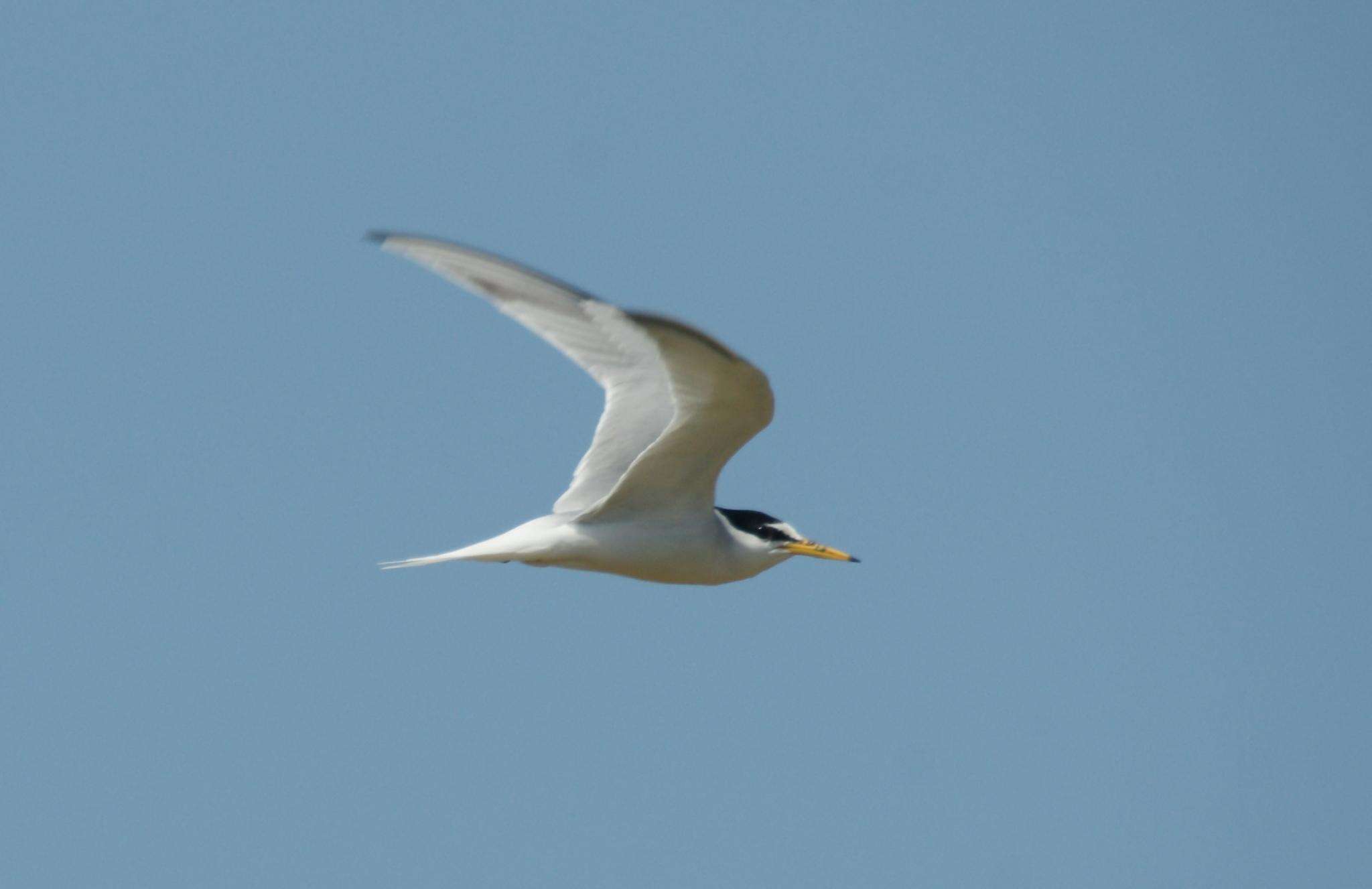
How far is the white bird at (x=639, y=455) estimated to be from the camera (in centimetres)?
1067

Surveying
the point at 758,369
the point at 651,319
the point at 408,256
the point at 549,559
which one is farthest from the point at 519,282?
the point at 651,319

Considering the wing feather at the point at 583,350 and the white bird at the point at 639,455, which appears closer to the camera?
the white bird at the point at 639,455

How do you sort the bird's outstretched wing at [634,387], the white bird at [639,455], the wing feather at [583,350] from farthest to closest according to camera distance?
the wing feather at [583,350], the white bird at [639,455], the bird's outstretched wing at [634,387]

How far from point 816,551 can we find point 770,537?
37 cm

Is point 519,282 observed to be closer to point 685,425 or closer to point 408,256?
point 408,256

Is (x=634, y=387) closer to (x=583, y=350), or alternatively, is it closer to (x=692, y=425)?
(x=583, y=350)

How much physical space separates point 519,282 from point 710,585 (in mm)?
2359

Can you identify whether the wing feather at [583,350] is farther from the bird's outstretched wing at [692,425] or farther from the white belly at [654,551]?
the bird's outstretched wing at [692,425]

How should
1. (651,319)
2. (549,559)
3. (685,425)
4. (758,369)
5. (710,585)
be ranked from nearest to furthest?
1. (651,319)
2. (758,369)
3. (685,425)
4. (549,559)
5. (710,585)

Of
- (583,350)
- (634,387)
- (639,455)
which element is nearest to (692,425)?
(639,455)

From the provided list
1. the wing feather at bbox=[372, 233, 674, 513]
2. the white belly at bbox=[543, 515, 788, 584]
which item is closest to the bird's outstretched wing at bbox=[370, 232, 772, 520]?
the wing feather at bbox=[372, 233, 674, 513]

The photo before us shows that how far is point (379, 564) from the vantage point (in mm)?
11047

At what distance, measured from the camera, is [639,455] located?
1195 cm

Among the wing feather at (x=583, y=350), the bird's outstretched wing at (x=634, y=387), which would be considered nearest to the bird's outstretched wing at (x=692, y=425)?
the bird's outstretched wing at (x=634, y=387)
